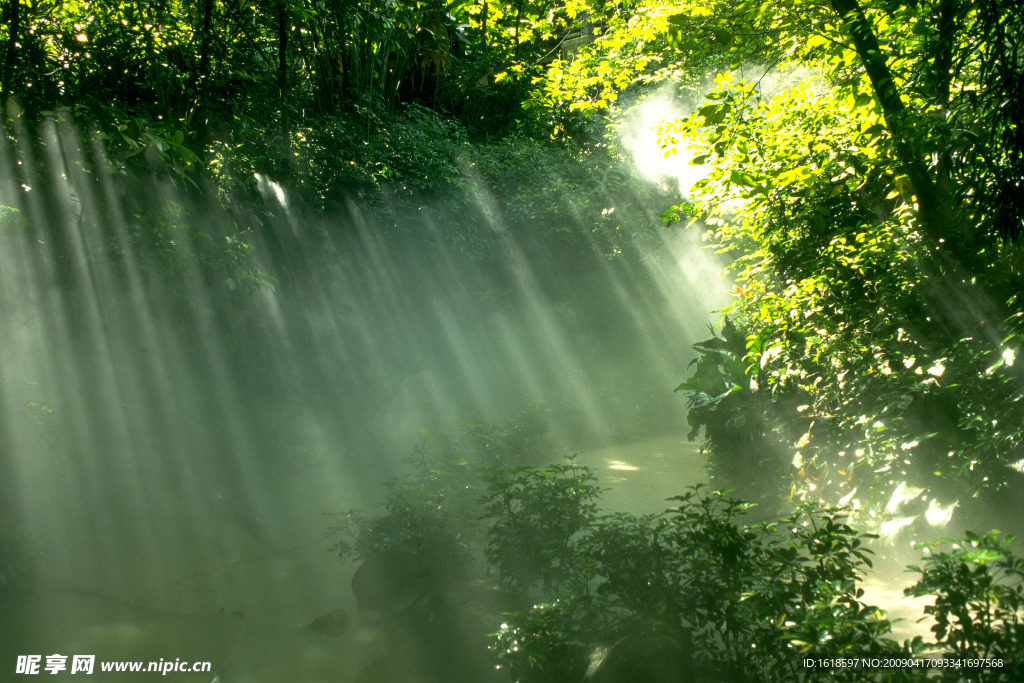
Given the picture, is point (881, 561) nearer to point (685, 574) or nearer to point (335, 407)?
point (685, 574)

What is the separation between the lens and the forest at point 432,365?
2490mm

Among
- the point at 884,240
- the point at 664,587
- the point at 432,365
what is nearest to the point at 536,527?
the point at 664,587

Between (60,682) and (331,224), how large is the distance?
17.2 feet

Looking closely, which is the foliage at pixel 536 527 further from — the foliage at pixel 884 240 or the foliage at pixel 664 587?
the foliage at pixel 884 240

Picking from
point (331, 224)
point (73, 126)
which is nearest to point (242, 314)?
point (331, 224)

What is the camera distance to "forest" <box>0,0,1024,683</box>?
249 centimetres

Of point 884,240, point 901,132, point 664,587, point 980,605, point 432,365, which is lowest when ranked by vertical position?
point 980,605

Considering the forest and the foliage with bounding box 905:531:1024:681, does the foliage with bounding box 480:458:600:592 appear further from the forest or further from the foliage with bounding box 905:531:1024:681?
the foliage with bounding box 905:531:1024:681

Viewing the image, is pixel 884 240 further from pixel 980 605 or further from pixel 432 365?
pixel 432 365

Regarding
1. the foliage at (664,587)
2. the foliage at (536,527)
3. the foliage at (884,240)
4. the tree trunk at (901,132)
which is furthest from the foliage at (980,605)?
the tree trunk at (901,132)

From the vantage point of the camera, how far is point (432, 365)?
8.54 metres

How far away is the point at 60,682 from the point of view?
3.01 m

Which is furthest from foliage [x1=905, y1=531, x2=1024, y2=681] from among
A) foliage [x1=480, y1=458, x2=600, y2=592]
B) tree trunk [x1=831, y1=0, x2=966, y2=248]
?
tree trunk [x1=831, y1=0, x2=966, y2=248]

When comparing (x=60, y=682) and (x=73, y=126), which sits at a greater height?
(x=73, y=126)
